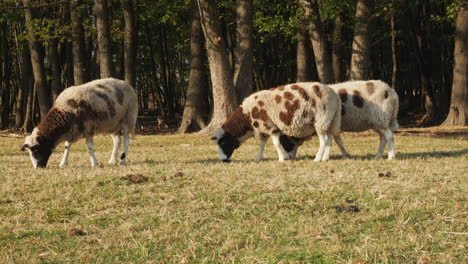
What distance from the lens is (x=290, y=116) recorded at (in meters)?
12.0

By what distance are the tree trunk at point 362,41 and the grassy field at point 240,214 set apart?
1124 centimetres

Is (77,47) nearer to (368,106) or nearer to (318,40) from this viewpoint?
(318,40)

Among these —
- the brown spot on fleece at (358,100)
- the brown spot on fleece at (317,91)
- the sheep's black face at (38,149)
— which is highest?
the brown spot on fleece at (317,91)

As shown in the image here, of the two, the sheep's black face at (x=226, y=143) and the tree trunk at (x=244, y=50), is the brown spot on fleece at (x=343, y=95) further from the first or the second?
the tree trunk at (x=244, y=50)

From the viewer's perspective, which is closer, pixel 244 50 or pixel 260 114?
pixel 260 114

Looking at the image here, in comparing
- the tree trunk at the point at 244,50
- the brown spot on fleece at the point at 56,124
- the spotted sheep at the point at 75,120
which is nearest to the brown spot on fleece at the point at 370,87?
the spotted sheep at the point at 75,120

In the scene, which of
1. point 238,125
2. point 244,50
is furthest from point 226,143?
point 244,50

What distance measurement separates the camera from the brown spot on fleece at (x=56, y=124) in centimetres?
1185

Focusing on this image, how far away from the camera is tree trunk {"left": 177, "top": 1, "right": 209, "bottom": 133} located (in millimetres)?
24625

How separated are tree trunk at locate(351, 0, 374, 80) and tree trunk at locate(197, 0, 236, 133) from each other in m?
4.97

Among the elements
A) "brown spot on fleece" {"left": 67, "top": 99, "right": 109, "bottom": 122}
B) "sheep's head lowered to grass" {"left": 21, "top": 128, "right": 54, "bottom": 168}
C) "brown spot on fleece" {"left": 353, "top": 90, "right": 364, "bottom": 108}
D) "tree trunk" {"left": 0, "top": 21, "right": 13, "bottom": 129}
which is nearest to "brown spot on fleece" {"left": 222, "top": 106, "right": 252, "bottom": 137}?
"brown spot on fleece" {"left": 353, "top": 90, "right": 364, "bottom": 108}

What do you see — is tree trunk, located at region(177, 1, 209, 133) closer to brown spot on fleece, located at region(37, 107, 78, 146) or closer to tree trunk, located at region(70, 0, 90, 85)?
tree trunk, located at region(70, 0, 90, 85)

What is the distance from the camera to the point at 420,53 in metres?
30.2

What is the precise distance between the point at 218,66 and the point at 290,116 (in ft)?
31.8
